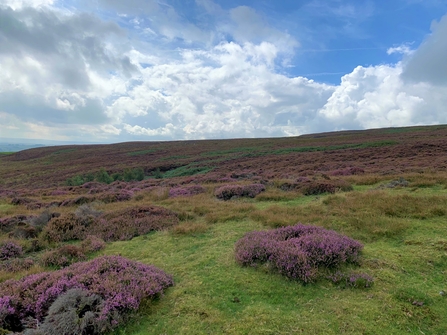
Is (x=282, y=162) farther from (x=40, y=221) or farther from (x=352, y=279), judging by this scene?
(x=352, y=279)

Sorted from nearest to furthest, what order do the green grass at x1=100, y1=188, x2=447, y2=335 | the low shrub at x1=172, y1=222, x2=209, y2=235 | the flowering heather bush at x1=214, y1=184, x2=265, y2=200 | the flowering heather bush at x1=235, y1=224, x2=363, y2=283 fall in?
the green grass at x1=100, y1=188, x2=447, y2=335 < the flowering heather bush at x1=235, y1=224, x2=363, y2=283 < the low shrub at x1=172, y1=222, x2=209, y2=235 < the flowering heather bush at x1=214, y1=184, x2=265, y2=200

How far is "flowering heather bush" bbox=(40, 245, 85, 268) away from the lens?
21.9 feet

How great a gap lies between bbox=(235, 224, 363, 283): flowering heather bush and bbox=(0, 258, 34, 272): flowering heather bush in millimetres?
5323

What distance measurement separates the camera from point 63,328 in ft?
12.8

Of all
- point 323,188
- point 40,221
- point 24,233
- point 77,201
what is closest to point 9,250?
point 24,233

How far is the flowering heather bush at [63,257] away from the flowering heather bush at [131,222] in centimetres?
167

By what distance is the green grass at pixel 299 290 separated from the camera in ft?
13.3

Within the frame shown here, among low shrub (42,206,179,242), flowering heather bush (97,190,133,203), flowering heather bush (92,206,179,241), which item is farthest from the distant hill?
low shrub (42,206,179,242)

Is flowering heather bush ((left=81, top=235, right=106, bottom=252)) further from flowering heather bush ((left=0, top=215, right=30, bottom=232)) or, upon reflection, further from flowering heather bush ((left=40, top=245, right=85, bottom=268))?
flowering heather bush ((left=0, top=215, right=30, bottom=232))

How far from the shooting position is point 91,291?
4566 millimetres

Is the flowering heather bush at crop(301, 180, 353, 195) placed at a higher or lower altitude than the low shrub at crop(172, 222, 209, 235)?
higher

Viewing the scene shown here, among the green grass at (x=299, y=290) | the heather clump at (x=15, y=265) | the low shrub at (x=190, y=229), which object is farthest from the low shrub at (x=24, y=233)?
the low shrub at (x=190, y=229)

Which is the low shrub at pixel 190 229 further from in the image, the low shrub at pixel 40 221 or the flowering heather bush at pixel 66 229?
the low shrub at pixel 40 221

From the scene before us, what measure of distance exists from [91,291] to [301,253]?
163 inches
